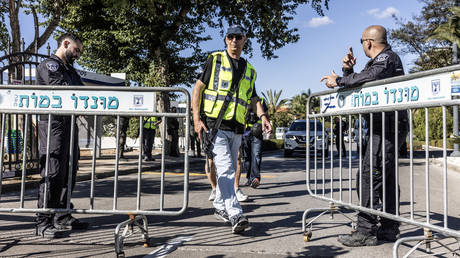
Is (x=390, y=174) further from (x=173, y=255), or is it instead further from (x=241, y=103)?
(x=173, y=255)

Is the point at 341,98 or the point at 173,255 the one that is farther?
the point at 341,98

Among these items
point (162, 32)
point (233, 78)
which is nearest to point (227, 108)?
point (233, 78)

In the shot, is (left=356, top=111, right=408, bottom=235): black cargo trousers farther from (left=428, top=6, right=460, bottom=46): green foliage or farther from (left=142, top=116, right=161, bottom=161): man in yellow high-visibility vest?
(left=428, top=6, right=460, bottom=46): green foliage

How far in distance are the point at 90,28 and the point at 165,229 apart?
52.1ft

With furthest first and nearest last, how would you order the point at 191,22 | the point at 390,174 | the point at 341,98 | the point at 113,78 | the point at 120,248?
the point at 191,22 → the point at 113,78 → the point at 341,98 → the point at 390,174 → the point at 120,248

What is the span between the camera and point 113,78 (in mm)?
13281

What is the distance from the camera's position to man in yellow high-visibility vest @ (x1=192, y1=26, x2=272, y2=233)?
396cm

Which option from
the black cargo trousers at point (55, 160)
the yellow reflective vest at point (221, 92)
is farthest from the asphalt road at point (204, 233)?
the yellow reflective vest at point (221, 92)

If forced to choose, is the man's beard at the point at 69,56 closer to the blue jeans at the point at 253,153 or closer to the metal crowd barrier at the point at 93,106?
the metal crowd barrier at the point at 93,106

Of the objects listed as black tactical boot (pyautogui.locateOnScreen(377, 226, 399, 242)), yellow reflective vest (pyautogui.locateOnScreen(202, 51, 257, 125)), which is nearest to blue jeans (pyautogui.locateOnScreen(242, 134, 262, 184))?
yellow reflective vest (pyautogui.locateOnScreen(202, 51, 257, 125))

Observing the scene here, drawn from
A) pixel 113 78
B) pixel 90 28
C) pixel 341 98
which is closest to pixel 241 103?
pixel 341 98

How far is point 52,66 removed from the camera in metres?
4.01

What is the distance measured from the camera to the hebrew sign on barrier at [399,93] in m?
2.74

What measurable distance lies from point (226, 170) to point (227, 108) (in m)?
0.66
